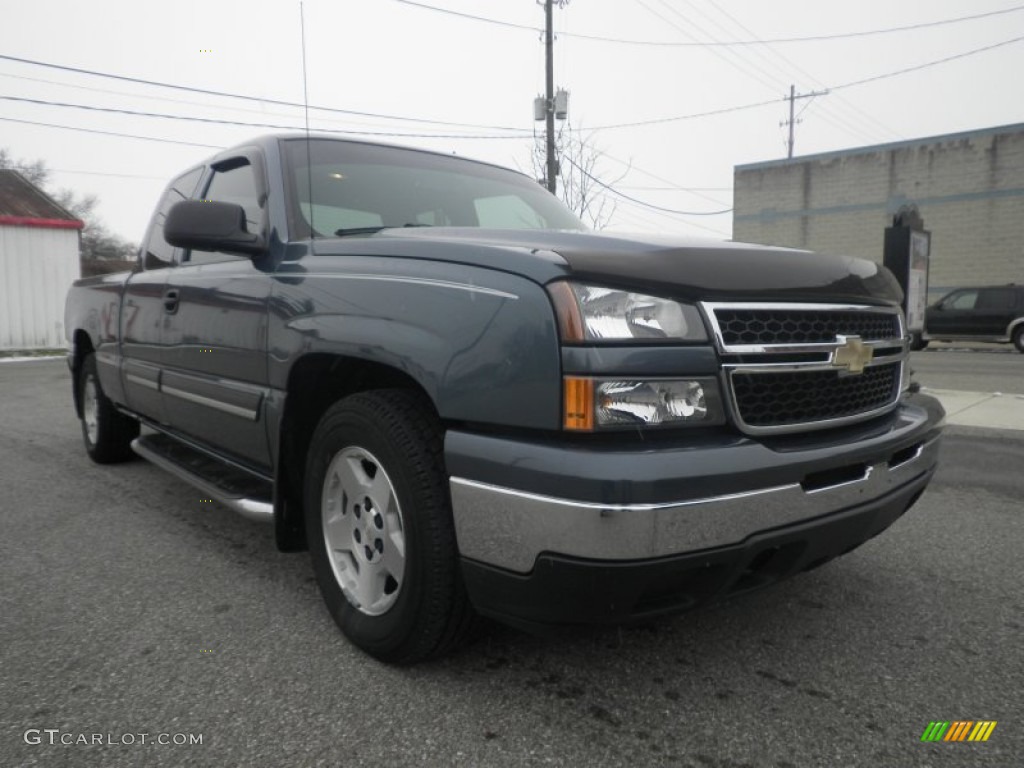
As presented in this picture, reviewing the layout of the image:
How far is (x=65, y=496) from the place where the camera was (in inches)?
167

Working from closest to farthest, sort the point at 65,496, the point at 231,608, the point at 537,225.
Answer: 1. the point at 231,608
2. the point at 537,225
3. the point at 65,496

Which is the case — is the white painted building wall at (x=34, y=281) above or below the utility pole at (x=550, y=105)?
below

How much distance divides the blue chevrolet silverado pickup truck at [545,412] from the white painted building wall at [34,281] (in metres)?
19.8

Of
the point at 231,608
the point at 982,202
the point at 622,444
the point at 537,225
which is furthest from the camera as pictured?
the point at 982,202

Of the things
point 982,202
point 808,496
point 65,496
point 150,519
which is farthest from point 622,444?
point 982,202

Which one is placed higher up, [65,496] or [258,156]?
[258,156]

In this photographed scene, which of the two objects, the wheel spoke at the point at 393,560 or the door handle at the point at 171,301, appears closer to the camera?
the wheel spoke at the point at 393,560

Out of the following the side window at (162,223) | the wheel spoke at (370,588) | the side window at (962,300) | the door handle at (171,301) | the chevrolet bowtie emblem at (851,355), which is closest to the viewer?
the chevrolet bowtie emblem at (851,355)

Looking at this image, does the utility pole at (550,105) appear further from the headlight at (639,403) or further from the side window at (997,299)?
the headlight at (639,403)

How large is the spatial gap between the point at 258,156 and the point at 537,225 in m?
1.25

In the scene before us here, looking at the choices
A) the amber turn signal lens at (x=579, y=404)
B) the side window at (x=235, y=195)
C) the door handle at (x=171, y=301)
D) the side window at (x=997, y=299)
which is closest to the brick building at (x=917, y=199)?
the side window at (x=997, y=299)

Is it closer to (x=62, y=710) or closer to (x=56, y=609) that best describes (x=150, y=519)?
(x=56, y=609)

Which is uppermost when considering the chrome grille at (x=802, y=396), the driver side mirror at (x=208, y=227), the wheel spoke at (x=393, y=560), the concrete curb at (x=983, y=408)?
the driver side mirror at (x=208, y=227)

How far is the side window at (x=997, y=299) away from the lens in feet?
60.3
